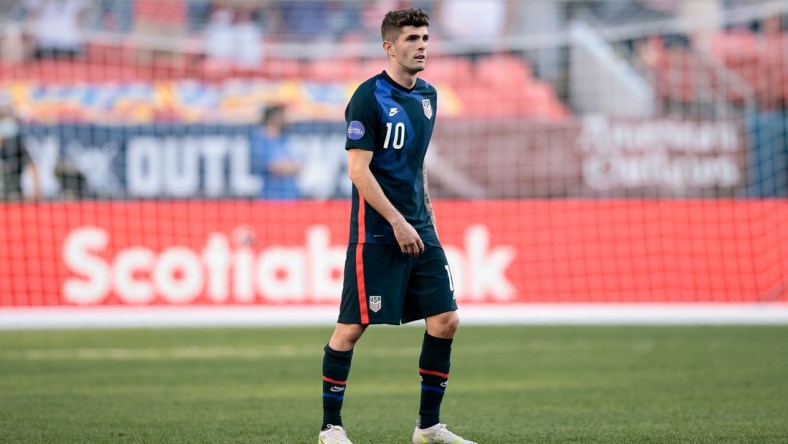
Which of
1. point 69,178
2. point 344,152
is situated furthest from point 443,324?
point 69,178

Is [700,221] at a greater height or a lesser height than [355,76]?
lesser

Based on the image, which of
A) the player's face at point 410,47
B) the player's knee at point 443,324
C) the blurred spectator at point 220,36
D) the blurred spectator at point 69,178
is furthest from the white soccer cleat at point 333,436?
the blurred spectator at point 220,36

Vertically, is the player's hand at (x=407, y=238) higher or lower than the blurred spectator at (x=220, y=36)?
lower

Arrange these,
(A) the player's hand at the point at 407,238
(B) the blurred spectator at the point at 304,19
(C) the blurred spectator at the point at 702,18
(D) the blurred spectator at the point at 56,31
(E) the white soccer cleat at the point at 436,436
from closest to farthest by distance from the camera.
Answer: (A) the player's hand at the point at 407,238, (E) the white soccer cleat at the point at 436,436, (C) the blurred spectator at the point at 702,18, (D) the blurred spectator at the point at 56,31, (B) the blurred spectator at the point at 304,19

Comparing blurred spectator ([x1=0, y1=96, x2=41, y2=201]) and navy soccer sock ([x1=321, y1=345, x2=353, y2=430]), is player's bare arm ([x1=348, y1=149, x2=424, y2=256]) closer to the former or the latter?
navy soccer sock ([x1=321, y1=345, x2=353, y2=430])

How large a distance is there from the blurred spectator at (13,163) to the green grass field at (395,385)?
11.6ft

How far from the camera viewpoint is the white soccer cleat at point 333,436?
18.9ft

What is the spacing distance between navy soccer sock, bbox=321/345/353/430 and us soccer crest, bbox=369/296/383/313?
0.26 meters

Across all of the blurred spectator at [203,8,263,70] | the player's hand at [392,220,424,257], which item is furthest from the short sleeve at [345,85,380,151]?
the blurred spectator at [203,8,263,70]

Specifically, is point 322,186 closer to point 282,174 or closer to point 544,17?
point 282,174

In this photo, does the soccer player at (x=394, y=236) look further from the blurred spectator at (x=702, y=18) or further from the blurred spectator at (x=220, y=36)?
the blurred spectator at (x=220, y=36)

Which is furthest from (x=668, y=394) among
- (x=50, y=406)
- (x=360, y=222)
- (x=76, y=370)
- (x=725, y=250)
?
(x=725, y=250)

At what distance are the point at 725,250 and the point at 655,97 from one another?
6494mm

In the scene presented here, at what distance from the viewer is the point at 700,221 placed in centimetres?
1533
